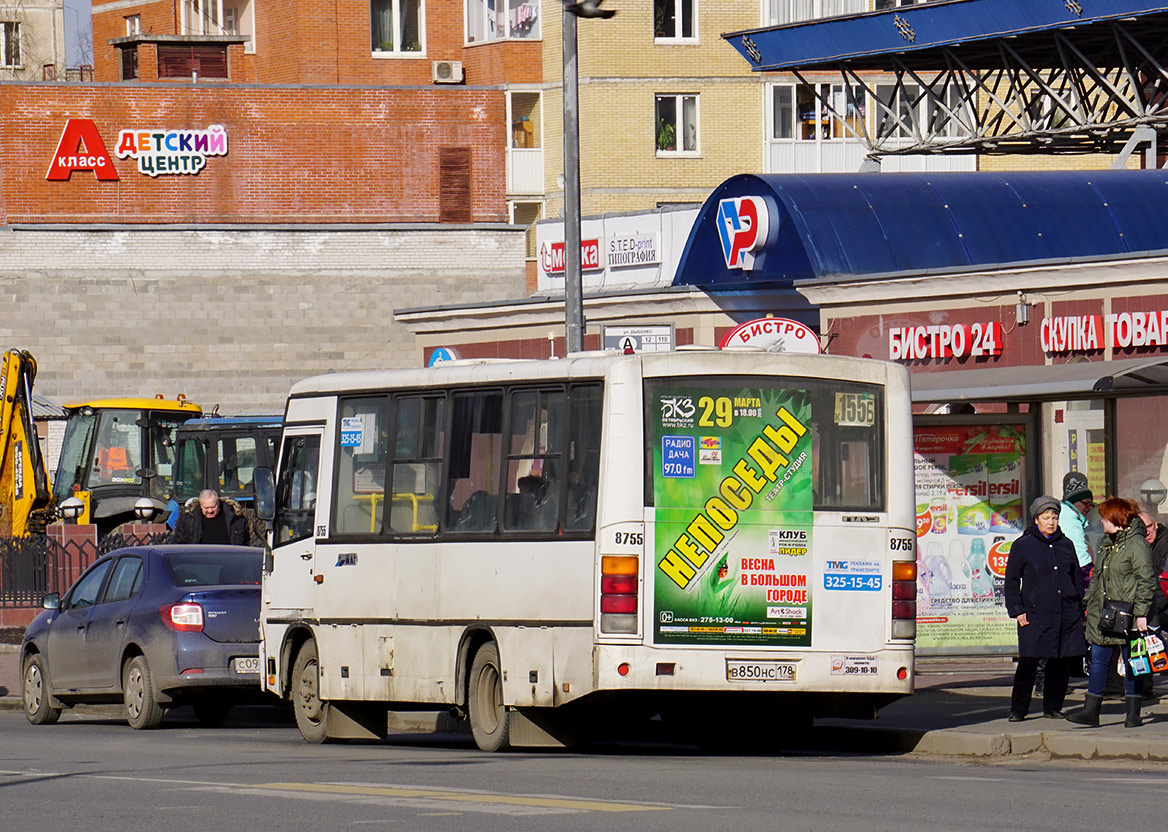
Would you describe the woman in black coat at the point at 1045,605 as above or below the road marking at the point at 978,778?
above

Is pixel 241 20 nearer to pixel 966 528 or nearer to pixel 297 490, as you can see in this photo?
pixel 966 528

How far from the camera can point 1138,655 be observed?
15.5 metres

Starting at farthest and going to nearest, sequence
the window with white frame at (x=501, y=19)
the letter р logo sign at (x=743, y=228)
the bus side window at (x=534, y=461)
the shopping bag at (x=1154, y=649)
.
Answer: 1. the window with white frame at (x=501, y=19)
2. the letter р logo sign at (x=743, y=228)
3. the shopping bag at (x=1154, y=649)
4. the bus side window at (x=534, y=461)

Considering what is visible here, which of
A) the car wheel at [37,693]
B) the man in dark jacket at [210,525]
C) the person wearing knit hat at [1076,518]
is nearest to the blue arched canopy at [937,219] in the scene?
Result: the man in dark jacket at [210,525]

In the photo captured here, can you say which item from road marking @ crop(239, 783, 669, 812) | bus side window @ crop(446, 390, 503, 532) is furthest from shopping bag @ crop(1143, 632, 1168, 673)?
road marking @ crop(239, 783, 669, 812)

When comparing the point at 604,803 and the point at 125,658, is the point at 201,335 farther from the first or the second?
the point at 604,803

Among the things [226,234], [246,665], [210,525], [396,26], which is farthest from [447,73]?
[246,665]

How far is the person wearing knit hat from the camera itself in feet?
59.4

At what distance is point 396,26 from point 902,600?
55409 mm

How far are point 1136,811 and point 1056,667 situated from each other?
5.48 meters

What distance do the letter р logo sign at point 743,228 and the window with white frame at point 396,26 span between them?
3727 centimetres

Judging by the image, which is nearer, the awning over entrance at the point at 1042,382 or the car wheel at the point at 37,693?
the awning over entrance at the point at 1042,382

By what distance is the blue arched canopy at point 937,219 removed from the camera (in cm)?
2967

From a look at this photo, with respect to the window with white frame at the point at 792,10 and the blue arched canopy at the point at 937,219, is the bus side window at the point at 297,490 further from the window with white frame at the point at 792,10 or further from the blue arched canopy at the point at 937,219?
the window with white frame at the point at 792,10
